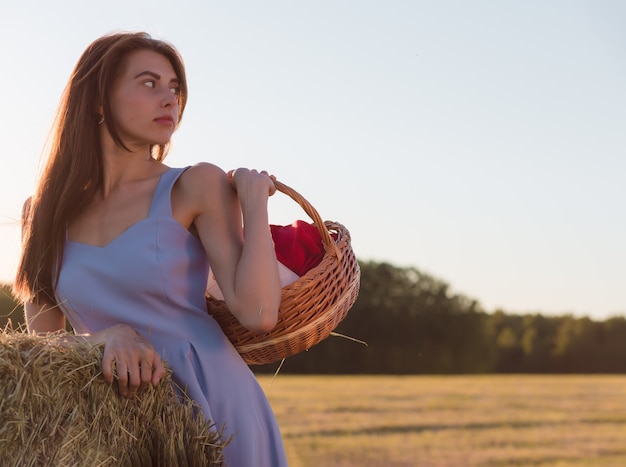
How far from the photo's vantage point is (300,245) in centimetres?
251

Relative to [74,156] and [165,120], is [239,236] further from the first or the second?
[74,156]

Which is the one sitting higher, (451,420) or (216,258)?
(216,258)

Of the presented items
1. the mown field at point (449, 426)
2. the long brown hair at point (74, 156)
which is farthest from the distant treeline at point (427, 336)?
the long brown hair at point (74, 156)

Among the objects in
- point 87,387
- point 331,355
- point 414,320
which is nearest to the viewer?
point 87,387

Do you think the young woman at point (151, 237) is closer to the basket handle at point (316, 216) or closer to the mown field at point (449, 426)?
the basket handle at point (316, 216)

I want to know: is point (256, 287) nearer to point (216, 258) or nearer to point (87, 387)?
point (216, 258)

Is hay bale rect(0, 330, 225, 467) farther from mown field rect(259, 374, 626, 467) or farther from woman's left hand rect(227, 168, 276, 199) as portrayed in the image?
mown field rect(259, 374, 626, 467)

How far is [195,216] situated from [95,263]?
286 millimetres

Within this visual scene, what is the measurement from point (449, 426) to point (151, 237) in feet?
41.8

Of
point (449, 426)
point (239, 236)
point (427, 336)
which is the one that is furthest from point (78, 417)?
point (427, 336)

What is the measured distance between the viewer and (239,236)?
2.42 m

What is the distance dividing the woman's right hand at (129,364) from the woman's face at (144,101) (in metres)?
0.64

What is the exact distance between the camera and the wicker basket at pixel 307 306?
2.37 meters

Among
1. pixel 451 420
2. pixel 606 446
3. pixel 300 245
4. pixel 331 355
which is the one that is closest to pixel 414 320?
pixel 331 355
